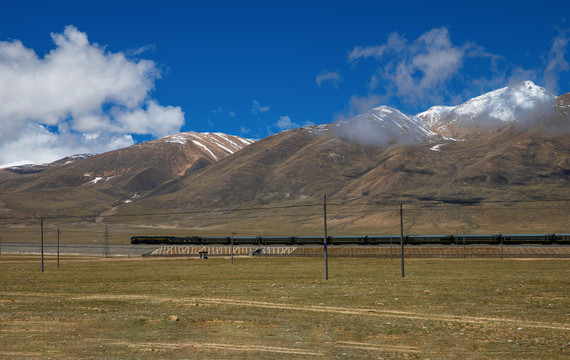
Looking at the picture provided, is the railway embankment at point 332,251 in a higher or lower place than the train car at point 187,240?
lower

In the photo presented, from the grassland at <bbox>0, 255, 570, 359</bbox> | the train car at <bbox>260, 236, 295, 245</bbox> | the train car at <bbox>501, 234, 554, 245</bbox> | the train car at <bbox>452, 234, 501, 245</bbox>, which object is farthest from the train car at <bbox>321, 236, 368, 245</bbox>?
the grassland at <bbox>0, 255, 570, 359</bbox>

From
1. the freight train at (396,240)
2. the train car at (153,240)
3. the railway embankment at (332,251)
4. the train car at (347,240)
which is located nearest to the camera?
the railway embankment at (332,251)

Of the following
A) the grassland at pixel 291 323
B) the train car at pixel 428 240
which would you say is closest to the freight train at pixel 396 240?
the train car at pixel 428 240

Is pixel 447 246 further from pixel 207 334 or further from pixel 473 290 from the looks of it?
pixel 207 334

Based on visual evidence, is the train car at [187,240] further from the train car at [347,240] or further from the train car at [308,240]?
the train car at [347,240]

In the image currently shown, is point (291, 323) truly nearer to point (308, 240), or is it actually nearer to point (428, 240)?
point (428, 240)

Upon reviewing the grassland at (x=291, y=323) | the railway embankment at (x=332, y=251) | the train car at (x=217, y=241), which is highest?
the grassland at (x=291, y=323)

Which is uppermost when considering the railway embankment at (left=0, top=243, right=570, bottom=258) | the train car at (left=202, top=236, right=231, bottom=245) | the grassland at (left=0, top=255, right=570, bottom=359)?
the grassland at (left=0, top=255, right=570, bottom=359)

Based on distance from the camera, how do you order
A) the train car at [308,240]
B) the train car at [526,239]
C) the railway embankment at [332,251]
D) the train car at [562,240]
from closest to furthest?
the railway embankment at [332,251] → the train car at [562,240] → the train car at [526,239] → the train car at [308,240]

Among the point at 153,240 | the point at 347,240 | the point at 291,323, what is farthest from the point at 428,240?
the point at 291,323

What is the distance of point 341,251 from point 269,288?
76.7m

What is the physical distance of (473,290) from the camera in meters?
40.0

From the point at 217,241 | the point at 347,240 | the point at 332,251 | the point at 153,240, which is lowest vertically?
the point at 332,251

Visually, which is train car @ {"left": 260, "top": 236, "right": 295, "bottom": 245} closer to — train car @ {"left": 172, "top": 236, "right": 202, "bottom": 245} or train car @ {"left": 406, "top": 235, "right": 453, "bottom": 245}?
train car @ {"left": 172, "top": 236, "right": 202, "bottom": 245}
